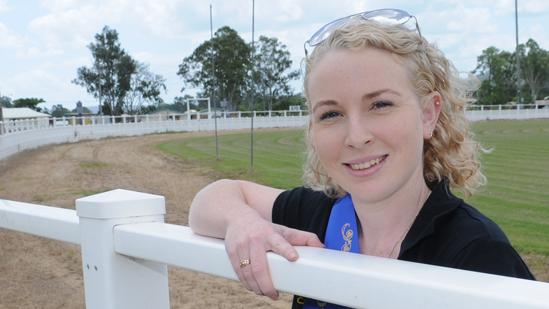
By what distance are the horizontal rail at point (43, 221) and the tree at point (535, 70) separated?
288 ft

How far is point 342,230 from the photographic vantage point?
5.43 feet

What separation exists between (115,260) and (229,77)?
74.5 meters

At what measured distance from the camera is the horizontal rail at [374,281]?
2.85ft

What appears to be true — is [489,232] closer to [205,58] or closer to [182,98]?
[205,58]

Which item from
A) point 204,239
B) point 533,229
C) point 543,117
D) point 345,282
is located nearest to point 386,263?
point 345,282

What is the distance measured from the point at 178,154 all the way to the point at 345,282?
21161 millimetres

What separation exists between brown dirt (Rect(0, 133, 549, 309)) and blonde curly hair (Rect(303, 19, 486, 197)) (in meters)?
3.76

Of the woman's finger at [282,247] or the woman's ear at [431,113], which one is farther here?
the woman's ear at [431,113]

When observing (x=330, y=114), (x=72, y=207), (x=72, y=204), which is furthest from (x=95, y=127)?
(x=330, y=114)

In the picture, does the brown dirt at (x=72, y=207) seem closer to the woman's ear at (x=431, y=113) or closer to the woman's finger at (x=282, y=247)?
the woman's ear at (x=431, y=113)

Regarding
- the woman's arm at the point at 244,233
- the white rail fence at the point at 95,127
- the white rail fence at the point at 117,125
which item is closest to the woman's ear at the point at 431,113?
the woman's arm at the point at 244,233

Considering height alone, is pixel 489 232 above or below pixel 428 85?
below

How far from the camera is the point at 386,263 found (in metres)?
1.05

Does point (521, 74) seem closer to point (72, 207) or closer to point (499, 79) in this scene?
point (499, 79)
